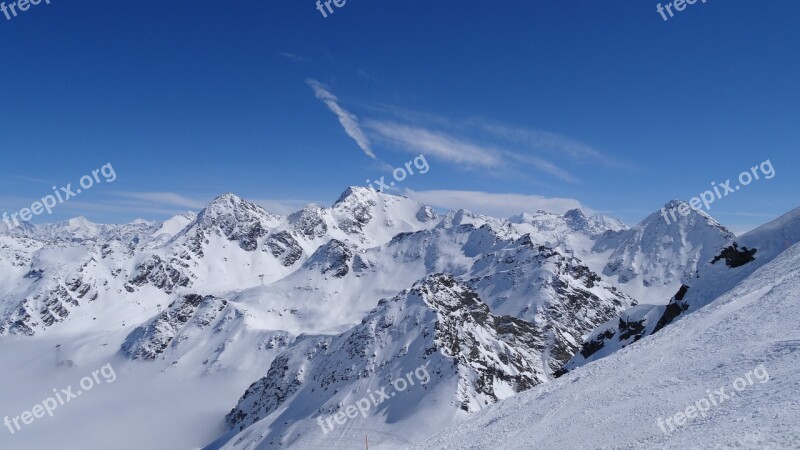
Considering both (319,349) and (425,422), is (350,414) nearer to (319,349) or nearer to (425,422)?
(425,422)

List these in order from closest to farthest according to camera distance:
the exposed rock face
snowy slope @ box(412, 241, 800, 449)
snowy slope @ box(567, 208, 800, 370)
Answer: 1. snowy slope @ box(412, 241, 800, 449)
2. snowy slope @ box(567, 208, 800, 370)
3. the exposed rock face

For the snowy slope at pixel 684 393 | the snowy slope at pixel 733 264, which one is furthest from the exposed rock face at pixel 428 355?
the snowy slope at pixel 684 393

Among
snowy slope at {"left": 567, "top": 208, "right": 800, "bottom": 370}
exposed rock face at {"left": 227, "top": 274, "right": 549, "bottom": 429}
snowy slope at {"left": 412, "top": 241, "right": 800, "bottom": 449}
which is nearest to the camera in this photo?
snowy slope at {"left": 412, "top": 241, "right": 800, "bottom": 449}

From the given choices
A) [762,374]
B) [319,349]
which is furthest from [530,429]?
[319,349]

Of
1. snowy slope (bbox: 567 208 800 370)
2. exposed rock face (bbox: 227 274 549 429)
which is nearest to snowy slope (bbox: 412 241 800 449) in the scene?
snowy slope (bbox: 567 208 800 370)

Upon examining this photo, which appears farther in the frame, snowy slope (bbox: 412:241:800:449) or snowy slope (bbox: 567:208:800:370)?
snowy slope (bbox: 567:208:800:370)

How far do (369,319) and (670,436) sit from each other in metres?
90.3

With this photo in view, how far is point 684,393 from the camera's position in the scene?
21859 millimetres

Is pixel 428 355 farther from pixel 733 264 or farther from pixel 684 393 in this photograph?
pixel 684 393

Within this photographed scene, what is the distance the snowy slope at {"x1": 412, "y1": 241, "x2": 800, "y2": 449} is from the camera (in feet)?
55.9

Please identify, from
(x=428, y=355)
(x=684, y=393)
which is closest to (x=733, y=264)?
(x=684, y=393)

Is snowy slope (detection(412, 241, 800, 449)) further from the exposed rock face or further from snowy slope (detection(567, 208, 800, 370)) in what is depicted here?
the exposed rock face

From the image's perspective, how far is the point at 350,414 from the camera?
82062 mm

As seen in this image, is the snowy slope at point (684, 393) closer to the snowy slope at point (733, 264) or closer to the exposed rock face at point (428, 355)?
the snowy slope at point (733, 264)
